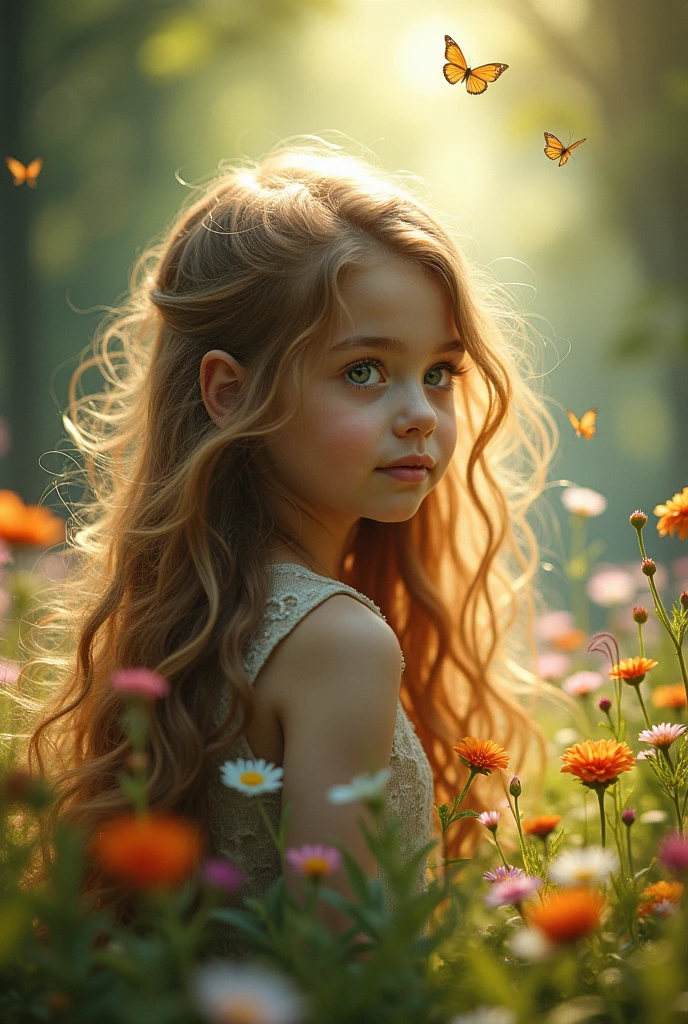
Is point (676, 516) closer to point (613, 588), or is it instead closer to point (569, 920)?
point (569, 920)

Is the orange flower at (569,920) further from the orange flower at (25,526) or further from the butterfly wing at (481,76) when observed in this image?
the butterfly wing at (481,76)

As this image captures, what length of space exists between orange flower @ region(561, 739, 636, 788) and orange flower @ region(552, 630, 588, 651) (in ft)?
3.86

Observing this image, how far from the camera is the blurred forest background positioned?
4.86 m

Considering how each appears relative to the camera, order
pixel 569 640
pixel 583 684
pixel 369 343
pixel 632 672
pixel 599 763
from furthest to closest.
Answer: pixel 569 640
pixel 583 684
pixel 369 343
pixel 632 672
pixel 599 763

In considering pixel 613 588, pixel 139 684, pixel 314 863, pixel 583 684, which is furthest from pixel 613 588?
pixel 139 684

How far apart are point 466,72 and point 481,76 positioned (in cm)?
6

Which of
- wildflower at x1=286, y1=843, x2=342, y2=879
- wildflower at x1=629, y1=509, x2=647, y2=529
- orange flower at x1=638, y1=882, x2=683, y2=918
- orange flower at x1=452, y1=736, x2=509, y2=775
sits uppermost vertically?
wildflower at x1=629, y1=509, x2=647, y2=529

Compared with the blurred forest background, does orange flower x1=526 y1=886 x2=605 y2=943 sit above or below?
below

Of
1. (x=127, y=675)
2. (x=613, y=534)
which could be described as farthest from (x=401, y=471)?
(x=613, y=534)

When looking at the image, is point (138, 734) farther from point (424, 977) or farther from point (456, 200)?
point (456, 200)

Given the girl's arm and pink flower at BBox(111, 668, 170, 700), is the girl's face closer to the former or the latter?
the girl's arm

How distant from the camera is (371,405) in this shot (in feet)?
4.43

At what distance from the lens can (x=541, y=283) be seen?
631 centimetres

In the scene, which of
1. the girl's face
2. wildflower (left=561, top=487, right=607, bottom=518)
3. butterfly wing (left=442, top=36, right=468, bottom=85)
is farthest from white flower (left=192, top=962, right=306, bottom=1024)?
wildflower (left=561, top=487, right=607, bottom=518)
